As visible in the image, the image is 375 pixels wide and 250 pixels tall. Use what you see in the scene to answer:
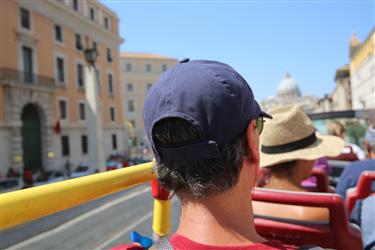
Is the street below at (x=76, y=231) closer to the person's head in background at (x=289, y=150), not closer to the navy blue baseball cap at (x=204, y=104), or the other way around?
the person's head in background at (x=289, y=150)

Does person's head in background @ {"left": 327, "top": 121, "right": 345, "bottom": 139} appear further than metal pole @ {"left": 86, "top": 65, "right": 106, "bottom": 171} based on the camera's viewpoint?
No

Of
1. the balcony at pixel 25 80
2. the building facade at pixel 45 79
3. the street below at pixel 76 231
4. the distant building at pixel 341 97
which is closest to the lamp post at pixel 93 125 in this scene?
the building facade at pixel 45 79

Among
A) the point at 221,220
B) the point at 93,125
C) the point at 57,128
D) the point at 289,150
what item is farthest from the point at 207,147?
the point at 57,128

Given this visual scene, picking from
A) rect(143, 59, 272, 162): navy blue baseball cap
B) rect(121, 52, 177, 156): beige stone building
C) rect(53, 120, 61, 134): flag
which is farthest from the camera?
rect(121, 52, 177, 156): beige stone building

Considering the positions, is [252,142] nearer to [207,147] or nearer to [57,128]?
[207,147]

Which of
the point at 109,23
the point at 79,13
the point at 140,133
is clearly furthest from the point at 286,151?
the point at 140,133

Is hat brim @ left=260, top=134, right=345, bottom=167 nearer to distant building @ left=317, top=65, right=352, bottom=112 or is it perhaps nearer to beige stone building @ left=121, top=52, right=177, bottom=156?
distant building @ left=317, top=65, right=352, bottom=112

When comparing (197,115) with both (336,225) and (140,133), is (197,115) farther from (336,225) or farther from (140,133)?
(140,133)

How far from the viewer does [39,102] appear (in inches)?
918

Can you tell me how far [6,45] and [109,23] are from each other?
45.6 ft

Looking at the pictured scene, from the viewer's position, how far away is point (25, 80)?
22078mm

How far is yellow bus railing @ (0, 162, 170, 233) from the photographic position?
0.78 meters

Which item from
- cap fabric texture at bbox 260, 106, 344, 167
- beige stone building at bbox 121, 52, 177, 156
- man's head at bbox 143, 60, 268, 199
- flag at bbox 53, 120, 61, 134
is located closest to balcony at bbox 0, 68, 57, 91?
flag at bbox 53, 120, 61, 134

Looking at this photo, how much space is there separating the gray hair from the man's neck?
3cm
